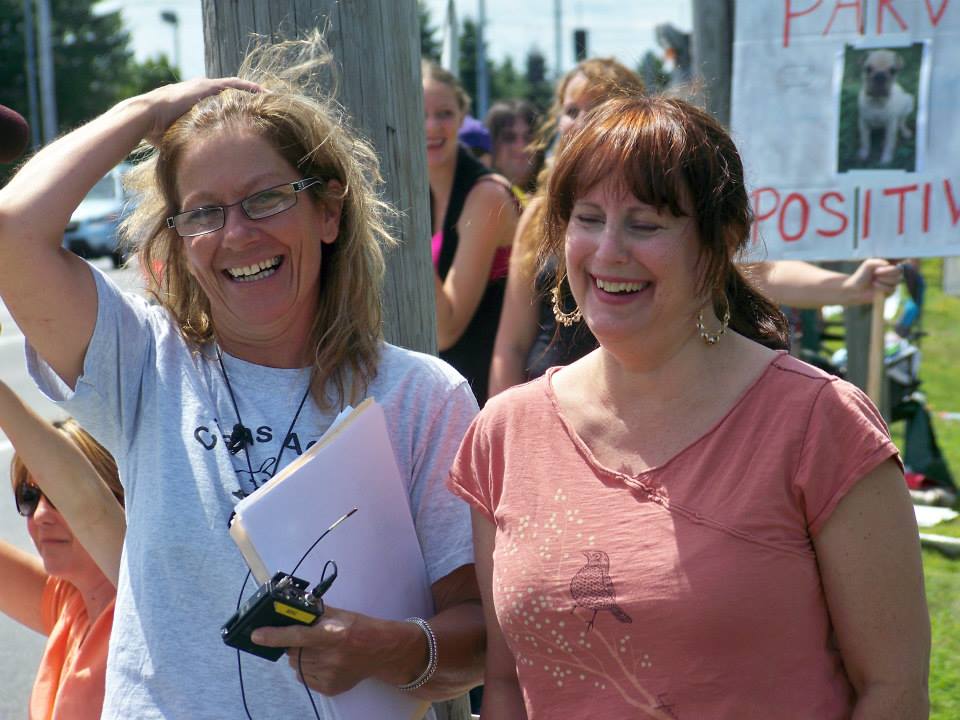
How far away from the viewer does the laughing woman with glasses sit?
1885 millimetres

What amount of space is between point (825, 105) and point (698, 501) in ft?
10.5

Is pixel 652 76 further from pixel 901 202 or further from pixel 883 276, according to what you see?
pixel 901 202

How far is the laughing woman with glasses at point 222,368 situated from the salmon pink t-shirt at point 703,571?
23 cm

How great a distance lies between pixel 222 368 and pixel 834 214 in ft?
10.3

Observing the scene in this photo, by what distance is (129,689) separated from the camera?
6.22 feet

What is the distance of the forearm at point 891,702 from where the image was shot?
1.73m

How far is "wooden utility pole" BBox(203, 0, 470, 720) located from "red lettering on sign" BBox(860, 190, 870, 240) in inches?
91.8

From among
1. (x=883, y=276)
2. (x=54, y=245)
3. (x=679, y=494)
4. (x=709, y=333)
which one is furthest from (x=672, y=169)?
(x=883, y=276)

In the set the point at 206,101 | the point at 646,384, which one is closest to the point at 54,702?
the point at 206,101

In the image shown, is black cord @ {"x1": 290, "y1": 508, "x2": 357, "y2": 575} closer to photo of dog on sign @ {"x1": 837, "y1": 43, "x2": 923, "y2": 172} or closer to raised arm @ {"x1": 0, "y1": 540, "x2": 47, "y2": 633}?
raised arm @ {"x1": 0, "y1": 540, "x2": 47, "y2": 633}

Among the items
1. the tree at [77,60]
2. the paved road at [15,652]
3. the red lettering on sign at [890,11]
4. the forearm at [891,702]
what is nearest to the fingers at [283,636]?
the forearm at [891,702]

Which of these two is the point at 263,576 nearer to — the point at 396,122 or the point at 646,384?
the point at 646,384

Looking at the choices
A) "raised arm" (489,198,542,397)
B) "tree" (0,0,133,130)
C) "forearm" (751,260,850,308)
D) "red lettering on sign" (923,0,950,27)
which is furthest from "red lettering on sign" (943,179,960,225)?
"tree" (0,0,133,130)

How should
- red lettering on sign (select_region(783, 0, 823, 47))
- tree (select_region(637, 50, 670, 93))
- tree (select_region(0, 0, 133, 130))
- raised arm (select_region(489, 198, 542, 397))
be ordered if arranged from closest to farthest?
tree (select_region(637, 50, 670, 93)), raised arm (select_region(489, 198, 542, 397)), red lettering on sign (select_region(783, 0, 823, 47)), tree (select_region(0, 0, 133, 130))
